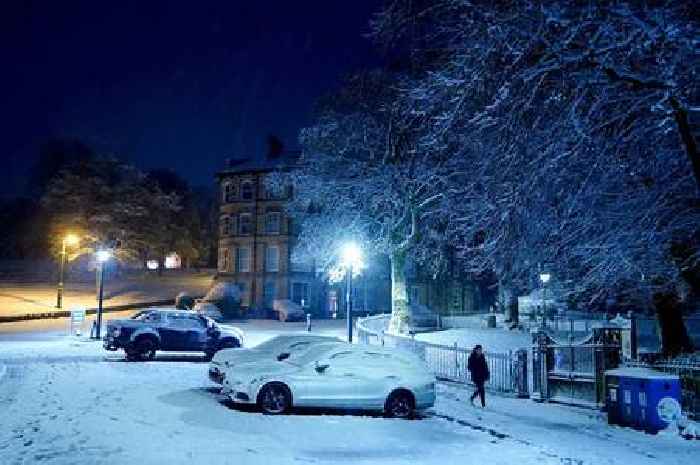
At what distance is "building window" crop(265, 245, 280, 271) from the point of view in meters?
56.1

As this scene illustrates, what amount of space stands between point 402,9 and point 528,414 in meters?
9.28

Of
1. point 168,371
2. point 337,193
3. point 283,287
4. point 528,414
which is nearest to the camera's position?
point 528,414

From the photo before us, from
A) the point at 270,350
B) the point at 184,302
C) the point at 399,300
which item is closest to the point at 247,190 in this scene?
the point at 184,302

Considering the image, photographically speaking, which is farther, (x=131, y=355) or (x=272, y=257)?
(x=272, y=257)

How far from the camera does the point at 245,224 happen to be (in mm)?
57500

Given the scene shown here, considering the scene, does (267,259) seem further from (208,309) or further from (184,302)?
(208,309)

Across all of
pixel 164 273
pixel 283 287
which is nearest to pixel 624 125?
pixel 283 287

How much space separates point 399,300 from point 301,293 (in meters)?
26.0

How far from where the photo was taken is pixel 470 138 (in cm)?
Answer: 1381

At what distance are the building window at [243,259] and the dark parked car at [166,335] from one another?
109 feet

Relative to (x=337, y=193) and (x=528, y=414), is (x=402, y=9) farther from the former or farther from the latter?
(x=337, y=193)

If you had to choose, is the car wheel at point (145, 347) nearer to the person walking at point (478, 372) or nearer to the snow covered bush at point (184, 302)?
the person walking at point (478, 372)

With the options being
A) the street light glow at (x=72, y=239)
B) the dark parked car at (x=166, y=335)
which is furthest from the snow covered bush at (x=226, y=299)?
the dark parked car at (x=166, y=335)

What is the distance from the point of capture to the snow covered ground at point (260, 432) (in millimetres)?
9438
